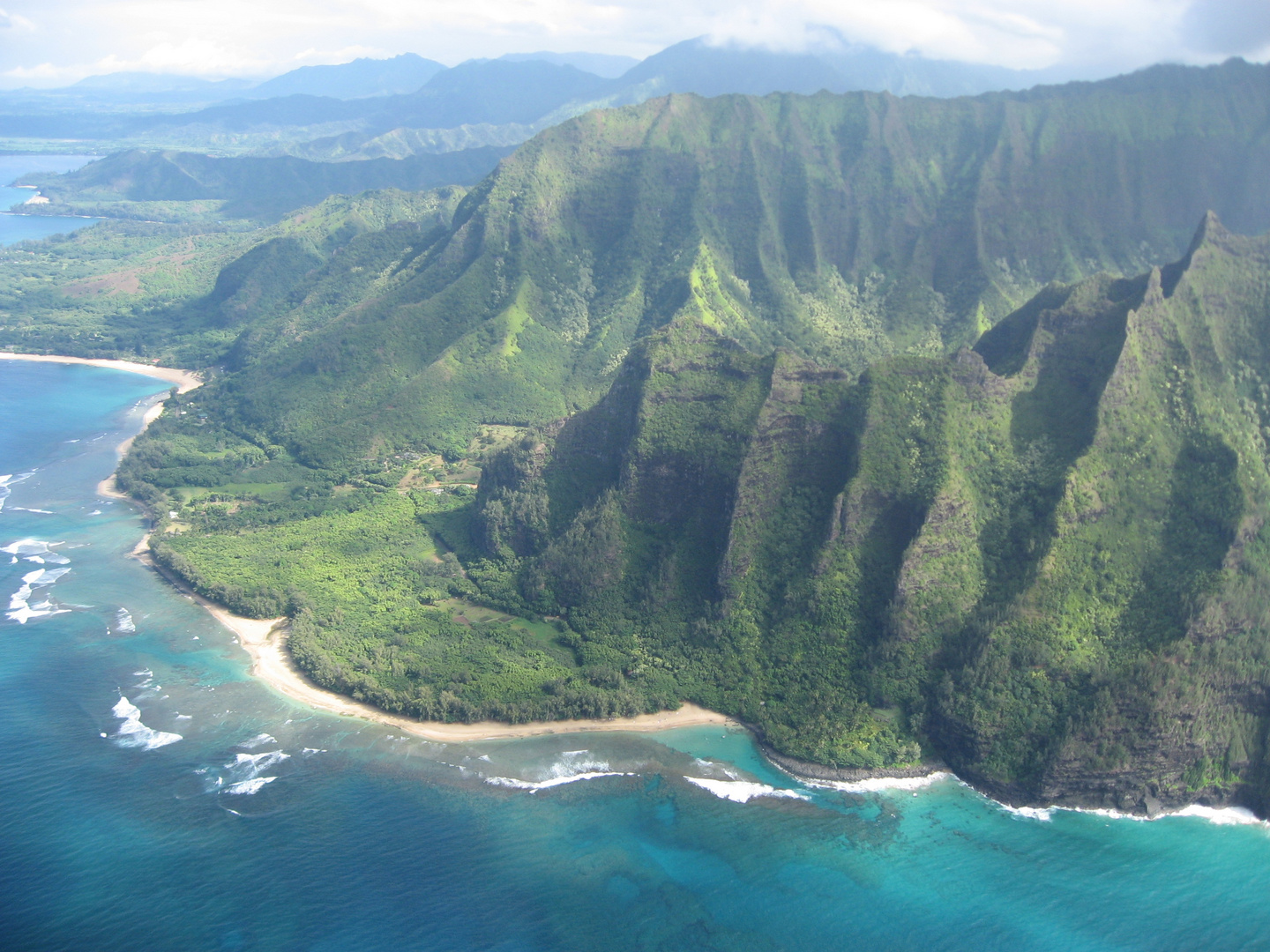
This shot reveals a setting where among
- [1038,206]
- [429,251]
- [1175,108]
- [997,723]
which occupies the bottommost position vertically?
[997,723]

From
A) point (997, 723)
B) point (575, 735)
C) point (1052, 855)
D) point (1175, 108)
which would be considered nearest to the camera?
point (1052, 855)

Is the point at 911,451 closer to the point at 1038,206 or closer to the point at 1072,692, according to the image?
the point at 1072,692

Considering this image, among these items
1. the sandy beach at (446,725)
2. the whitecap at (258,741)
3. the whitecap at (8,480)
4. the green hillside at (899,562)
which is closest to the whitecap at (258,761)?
the whitecap at (258,741)

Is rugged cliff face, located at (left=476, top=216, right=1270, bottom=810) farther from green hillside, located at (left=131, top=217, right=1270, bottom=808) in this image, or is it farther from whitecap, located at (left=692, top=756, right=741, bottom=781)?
whitecap, located at (left=692, top=756, right=741, bottom=781)

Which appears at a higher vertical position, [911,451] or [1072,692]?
[911,451]

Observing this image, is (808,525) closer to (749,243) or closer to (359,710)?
(359,710)

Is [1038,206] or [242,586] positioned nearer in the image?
[242,586]

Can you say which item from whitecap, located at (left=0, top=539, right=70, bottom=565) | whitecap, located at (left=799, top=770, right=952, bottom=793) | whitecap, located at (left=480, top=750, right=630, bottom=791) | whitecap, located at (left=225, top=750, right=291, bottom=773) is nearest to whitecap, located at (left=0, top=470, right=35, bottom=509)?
whitecap, located at (left=0, top=539, right=70, bottom=565)

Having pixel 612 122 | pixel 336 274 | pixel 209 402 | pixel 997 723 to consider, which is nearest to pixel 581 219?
pixel 612 122
